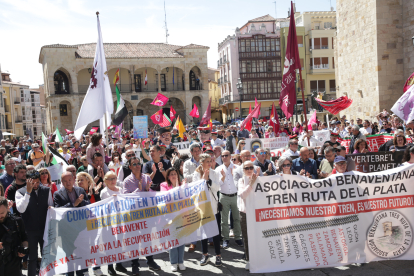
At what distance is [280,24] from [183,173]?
158 feet

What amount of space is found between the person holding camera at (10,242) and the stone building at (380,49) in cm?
1681

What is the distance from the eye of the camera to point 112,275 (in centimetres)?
577

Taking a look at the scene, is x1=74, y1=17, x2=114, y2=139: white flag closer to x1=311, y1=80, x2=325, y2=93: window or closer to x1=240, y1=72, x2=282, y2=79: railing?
x1=311, y1=80, x2=325, y2=93: window

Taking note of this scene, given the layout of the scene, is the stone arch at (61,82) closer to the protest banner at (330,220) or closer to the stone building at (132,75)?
the stone building at (132,75)

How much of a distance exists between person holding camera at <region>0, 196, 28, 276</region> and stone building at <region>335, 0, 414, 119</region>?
16809 millimetres

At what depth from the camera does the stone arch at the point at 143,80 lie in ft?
161

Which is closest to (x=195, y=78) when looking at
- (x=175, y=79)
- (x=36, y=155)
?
(x=175, y=79)

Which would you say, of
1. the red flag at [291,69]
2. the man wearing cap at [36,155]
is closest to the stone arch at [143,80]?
the man wearing cap at [36,155]

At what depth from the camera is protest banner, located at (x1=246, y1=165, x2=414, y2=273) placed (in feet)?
17.3

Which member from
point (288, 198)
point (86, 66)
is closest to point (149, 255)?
point (288, 198)

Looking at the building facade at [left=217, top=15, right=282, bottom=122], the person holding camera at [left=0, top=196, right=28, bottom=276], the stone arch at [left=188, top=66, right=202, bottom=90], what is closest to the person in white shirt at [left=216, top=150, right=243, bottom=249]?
the person holding camera at [left=0, top=196, right=28, bottom=276]

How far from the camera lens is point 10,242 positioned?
4598 mm

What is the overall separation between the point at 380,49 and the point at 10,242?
17394mm

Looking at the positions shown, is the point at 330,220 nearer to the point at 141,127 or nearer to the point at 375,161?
the point at 375,161
